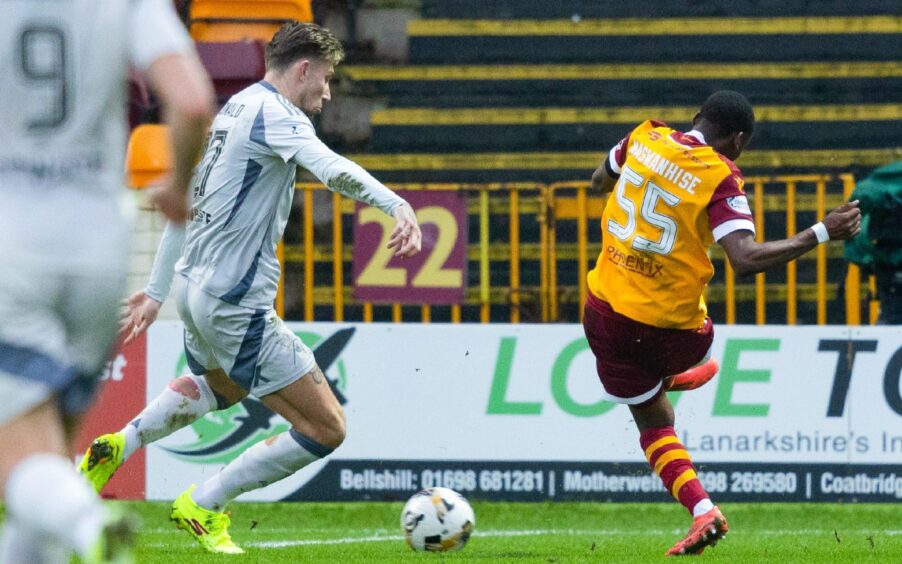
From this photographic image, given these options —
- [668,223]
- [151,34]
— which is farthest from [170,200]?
[668,223]

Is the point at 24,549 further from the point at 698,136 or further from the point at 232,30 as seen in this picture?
the point at 232,30

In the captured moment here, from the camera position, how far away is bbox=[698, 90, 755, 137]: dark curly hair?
21.2 ft

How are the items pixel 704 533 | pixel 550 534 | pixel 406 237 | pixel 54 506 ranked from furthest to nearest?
pixel 550 534
pixel 704 533
pixel 406 237
pixel 54 506

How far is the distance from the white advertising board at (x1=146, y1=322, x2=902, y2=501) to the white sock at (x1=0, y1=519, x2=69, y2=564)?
593 cm

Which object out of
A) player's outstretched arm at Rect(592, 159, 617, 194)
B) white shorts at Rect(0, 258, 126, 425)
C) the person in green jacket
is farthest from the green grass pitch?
white shorts at Rect(0, 258, 126, 425)

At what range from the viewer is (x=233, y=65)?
11.5 meters

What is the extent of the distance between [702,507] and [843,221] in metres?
1.25

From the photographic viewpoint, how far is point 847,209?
6039mm

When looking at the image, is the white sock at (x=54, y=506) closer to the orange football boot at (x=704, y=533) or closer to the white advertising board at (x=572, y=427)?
the orange football boot at (x=704, y=533)

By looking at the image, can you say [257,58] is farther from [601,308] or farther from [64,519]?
[64,519]

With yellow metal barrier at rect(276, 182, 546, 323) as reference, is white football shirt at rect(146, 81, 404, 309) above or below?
above

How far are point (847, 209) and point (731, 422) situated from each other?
121 inches

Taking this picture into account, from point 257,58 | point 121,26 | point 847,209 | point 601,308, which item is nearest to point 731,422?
point 601,308

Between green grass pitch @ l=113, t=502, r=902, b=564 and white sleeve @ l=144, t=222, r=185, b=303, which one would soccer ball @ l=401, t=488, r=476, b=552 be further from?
white sleeve @ l=144, t=222, r=185, b=303
